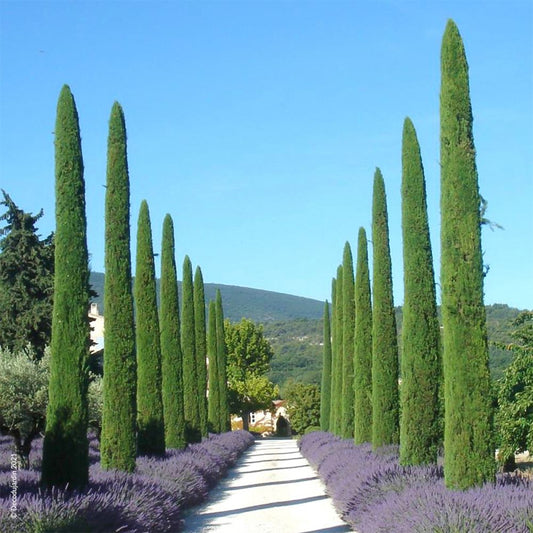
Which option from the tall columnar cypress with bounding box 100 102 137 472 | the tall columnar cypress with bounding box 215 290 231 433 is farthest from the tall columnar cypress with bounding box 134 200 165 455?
the tall columnar cypress with bounding box 215 290 231 433

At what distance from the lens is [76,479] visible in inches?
498

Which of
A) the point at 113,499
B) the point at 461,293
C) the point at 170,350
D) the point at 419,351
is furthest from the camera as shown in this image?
the point at 170,350

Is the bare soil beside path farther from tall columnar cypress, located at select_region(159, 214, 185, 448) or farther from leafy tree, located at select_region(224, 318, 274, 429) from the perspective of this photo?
leafy tree, located at select_region(224, 318, 274, 429)

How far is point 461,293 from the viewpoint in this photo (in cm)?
1220

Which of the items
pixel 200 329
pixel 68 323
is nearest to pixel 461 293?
pixel 68 323

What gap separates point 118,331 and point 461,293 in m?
7.89

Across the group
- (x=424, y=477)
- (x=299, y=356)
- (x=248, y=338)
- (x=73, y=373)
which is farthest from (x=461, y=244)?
(x=299, y=356)

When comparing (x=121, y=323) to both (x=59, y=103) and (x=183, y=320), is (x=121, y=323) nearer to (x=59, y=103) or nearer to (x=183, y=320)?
(x=59, y=103)

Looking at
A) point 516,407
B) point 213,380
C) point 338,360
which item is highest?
point 338,360

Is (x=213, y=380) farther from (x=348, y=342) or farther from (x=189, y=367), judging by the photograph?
(x=348, y=342)

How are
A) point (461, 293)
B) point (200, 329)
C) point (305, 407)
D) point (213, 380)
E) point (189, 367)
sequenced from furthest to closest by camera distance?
1. point (305, 407)
2. point (213, 380)
3. point (200, 329)
4. point (189, 367)
5. point (461, 293)

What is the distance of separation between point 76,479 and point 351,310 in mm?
20998

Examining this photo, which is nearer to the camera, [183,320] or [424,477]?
[424,477]

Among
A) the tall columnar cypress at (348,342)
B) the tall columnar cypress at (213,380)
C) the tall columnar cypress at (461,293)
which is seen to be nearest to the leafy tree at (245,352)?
the tall columnar cypress at (213,380)
